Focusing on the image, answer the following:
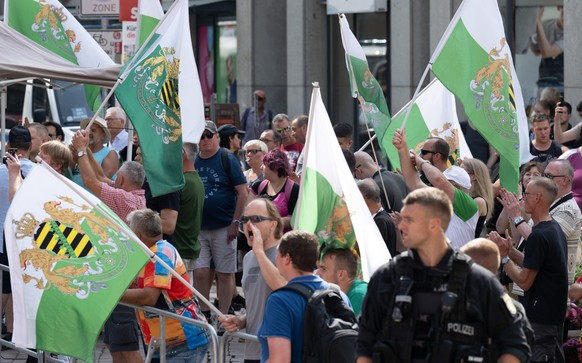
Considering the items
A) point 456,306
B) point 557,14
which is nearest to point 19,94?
point 557,14

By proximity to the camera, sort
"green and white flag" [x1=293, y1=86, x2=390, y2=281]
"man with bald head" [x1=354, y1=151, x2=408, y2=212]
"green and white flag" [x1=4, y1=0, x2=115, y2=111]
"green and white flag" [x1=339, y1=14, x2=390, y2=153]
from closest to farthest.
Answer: "green and white flag" [x1=293, y1=86, x2=390, y2=281] → "man with bald head" [x1=354, y1=151, x2=408, y2=212] → "green and white flag" [x1=339, y1=14, x2=390, y2=153] → "green and white flag" [x1=4, y1=0, x2=115, y2=111]

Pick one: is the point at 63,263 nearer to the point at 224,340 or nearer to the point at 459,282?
the point at 224,340

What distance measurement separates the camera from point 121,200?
32.8ft

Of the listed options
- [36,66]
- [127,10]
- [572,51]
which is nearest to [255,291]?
[36,66]

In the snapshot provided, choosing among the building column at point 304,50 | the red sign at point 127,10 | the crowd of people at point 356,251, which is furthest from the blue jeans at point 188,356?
the building column at point 304,50

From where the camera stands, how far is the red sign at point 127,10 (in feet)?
49.1

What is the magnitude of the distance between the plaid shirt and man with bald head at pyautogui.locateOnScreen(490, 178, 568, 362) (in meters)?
2.94

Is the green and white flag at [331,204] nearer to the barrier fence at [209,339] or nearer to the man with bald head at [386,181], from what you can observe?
the barrier fence at [209,339]

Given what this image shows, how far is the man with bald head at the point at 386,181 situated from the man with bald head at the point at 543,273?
186 centimetres

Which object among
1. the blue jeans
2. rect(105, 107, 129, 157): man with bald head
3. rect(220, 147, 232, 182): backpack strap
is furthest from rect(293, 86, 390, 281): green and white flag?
rect(105, 107, 129, 157): man with bald head

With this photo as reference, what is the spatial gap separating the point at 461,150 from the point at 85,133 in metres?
3.63

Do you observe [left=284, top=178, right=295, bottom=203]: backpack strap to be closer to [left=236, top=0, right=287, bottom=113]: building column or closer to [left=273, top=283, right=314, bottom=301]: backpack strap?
[left=273, top=283, right=314, bottom=301]: backpack strap

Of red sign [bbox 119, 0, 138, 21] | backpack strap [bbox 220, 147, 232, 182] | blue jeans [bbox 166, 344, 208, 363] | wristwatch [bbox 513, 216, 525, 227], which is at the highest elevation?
red sign [bbox 119, 0, 138, 21]

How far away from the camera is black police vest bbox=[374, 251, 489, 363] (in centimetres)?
559
